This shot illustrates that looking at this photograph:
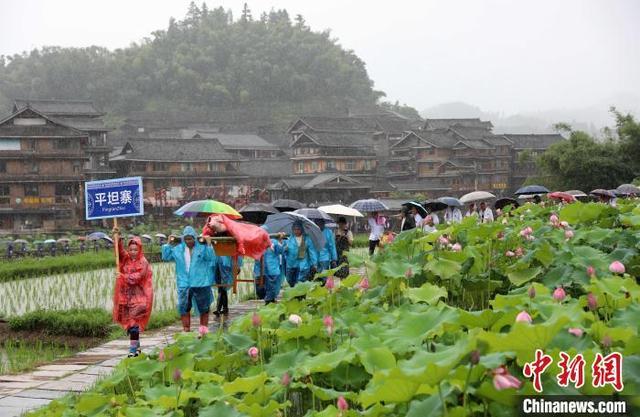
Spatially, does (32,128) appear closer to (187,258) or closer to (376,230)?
(376,230)

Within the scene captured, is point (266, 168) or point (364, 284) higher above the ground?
point (266, 168)

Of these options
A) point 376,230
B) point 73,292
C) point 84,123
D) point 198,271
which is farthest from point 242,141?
point 198,271

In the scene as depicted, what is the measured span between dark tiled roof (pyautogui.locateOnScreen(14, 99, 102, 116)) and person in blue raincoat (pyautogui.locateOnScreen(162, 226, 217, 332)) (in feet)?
119

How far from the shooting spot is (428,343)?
3.45 meters

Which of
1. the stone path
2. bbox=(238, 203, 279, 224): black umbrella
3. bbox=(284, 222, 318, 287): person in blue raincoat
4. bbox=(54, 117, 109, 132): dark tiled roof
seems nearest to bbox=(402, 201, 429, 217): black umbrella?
bbox=(238, 203, 279, 224): black umbrella

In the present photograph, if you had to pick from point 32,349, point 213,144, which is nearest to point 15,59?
point 213,144

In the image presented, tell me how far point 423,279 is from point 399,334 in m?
2.14

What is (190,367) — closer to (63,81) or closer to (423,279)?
(423,279)

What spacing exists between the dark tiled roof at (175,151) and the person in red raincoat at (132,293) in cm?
3309

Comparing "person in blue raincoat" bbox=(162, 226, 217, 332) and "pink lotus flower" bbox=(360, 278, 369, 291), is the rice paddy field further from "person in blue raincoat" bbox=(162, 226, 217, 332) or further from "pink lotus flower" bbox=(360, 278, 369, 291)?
"pink lotus flower" bbox=(360, 278, 369, 291)

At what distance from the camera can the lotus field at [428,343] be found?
2438mm

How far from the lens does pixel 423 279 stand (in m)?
5.31

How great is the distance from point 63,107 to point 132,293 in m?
38.5

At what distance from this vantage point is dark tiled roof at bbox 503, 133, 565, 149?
45.9 meters
